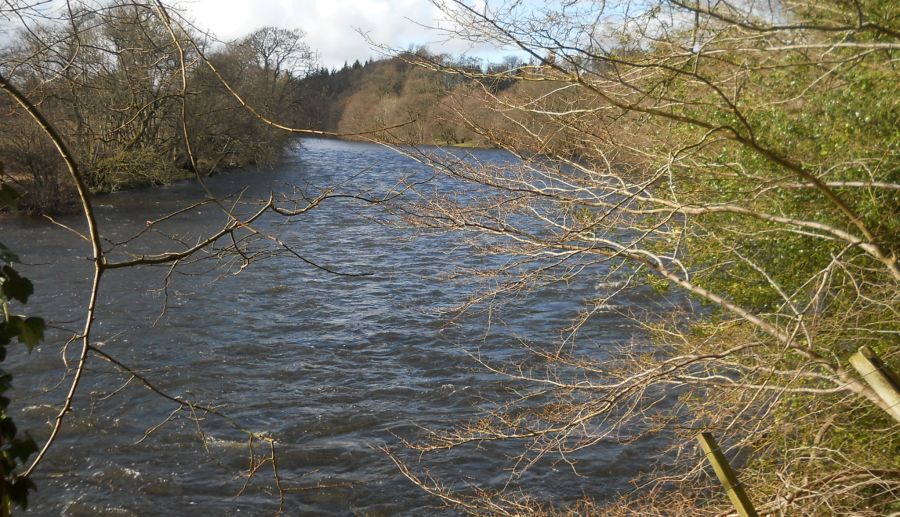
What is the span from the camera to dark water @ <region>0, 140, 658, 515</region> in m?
7.31

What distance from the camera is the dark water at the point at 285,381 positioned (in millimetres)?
7312

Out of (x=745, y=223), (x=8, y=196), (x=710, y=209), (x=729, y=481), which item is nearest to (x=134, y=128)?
(x=745, y=223)

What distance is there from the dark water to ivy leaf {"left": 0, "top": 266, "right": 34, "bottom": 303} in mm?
1431

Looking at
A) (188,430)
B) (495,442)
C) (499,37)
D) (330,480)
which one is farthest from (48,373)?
(499,37)

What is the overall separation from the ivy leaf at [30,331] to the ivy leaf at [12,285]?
→ 7cm

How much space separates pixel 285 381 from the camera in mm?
9797

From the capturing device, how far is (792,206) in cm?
661

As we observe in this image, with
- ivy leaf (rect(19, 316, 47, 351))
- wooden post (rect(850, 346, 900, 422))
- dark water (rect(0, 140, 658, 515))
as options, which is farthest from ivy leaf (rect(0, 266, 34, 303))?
wooden post (rect(850, 346, 900, 422))

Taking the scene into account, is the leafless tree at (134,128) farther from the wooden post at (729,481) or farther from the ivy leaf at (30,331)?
the wooden post at (729,481)

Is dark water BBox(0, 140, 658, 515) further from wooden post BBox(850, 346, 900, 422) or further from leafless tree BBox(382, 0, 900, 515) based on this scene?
wooden post BBox(850, 346, 900, 422)

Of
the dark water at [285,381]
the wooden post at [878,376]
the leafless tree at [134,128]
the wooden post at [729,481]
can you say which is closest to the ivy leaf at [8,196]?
the leafless tree at [134,128]

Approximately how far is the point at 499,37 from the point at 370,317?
8.35 m

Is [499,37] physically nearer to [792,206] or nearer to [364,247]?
[792,206]

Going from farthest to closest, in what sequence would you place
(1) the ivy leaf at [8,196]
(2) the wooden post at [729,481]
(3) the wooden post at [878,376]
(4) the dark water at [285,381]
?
(4) the dark water at [285,381] → (3) the wooden post at [878,376] → (2) the wooden post at [729,481] → (1) the ivy leaf at [8,196]
